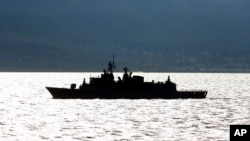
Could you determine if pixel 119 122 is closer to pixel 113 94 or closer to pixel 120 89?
pixel 120 89

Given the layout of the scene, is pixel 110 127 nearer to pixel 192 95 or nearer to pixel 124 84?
pixel 124 84

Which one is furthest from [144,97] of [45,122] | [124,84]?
[45,122]

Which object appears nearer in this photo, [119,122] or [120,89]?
[119,122]

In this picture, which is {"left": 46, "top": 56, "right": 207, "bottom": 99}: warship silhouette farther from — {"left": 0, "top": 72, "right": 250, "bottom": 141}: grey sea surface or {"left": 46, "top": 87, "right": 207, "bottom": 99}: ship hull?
{"left": 0, "top": 72, "right": 250, "bottom": 141}: grey sea surface

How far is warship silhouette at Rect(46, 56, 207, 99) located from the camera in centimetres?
12607

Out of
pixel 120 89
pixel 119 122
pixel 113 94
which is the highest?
pixel 120 89

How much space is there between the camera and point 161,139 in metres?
66.3

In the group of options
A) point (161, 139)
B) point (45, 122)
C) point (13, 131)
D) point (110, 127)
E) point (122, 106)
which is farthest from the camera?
point (122, 106)

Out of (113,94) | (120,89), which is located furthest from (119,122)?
(113,94)

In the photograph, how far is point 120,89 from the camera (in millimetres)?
129000

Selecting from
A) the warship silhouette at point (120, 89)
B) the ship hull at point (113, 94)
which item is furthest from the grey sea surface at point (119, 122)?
the ship hull at point (113, 94)

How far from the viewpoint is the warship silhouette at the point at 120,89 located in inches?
4963

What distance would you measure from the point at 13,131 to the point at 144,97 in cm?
6218

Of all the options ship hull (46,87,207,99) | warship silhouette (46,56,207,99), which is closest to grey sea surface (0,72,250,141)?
warship silhouette (46,56,207,99)
